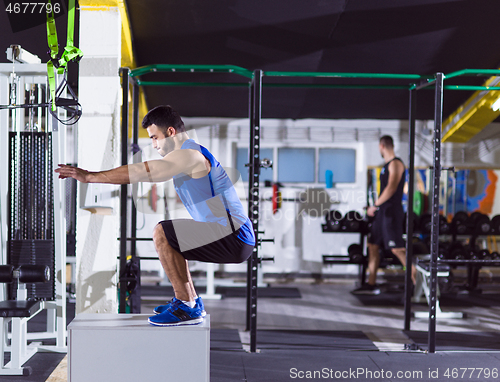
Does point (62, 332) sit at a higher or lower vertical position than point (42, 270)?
lower

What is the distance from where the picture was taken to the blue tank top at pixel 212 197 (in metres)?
2.02

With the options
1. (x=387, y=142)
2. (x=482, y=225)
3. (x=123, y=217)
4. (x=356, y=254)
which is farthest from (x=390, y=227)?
(x=123, y=217)

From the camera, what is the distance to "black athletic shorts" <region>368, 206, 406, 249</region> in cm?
448

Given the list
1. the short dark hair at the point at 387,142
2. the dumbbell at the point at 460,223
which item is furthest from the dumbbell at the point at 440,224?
the short dark hair at the point at 387,142

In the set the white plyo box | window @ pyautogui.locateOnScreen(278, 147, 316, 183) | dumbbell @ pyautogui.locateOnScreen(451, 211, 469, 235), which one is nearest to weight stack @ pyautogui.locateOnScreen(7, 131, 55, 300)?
the white plyo box

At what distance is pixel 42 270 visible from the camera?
255 cm

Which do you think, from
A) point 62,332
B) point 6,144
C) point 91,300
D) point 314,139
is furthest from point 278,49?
point 62,332

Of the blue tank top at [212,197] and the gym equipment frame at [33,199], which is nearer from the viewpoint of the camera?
the blue tank top at [212,197]

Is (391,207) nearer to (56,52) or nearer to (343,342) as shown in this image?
(343,342)

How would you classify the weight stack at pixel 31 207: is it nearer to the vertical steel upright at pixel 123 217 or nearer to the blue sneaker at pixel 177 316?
the vertical steel upright at pixel 123 217

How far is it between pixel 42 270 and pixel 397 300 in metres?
3.50

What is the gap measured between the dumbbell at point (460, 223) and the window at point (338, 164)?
136 cm

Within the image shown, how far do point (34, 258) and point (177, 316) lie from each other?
1.49 metres

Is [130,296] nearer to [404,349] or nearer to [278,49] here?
[404,349]
